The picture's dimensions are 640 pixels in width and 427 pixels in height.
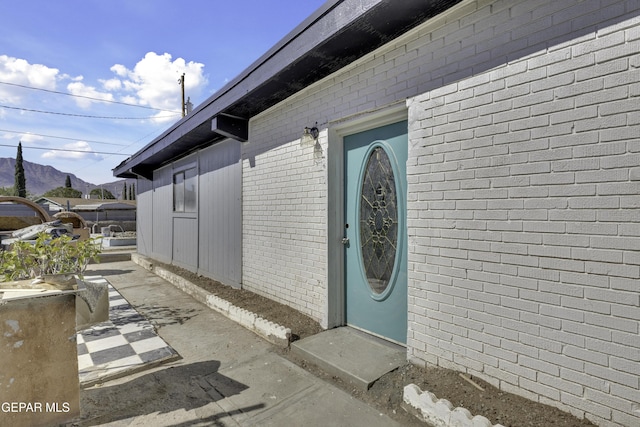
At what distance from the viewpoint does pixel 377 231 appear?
3.47 metres

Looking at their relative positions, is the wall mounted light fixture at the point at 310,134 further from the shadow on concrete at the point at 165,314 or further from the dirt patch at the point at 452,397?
the shadow on concrete at the point at 165,314

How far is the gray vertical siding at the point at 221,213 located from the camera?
567 centimetres

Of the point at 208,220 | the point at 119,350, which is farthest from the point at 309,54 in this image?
the point at 208,220

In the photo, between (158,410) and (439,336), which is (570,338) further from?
(158,410)

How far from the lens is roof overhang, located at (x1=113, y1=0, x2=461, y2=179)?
8.71 ft

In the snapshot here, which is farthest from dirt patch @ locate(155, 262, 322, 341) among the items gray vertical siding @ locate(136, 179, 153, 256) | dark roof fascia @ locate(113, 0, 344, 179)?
gray vertical siding @ locate(136, 179, 153, 256)

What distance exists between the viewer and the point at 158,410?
98.3 inches

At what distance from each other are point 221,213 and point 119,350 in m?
3.07

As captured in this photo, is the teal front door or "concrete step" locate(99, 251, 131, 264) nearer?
the teal front door

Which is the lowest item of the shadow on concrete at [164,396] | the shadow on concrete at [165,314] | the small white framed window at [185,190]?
the shadow on concrete at [165,314]

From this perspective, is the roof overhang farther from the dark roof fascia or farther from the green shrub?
the green shrub

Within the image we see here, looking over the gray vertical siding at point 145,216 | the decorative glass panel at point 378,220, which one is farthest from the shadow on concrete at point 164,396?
the gray vertical siding at point 145,216

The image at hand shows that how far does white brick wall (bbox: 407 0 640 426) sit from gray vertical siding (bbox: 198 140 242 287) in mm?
3595

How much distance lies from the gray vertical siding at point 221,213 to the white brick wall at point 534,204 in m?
3.59
